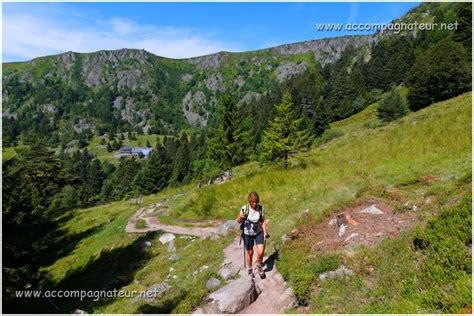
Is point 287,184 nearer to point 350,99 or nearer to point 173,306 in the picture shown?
point 173,306

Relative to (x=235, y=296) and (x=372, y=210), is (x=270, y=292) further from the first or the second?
(x=372, y=210)

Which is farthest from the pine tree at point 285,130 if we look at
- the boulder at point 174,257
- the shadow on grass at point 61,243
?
the boulder at point 174,257

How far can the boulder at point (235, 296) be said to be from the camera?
9219 millimetres

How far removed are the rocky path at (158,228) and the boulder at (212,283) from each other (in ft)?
18.7

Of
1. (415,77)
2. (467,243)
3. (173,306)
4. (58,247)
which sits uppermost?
(415,77)

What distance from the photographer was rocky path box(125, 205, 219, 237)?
19778 millimetres

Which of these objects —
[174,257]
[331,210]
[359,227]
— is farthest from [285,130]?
[359,227]

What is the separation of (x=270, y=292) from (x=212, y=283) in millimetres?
1985

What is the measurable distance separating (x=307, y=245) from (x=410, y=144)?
13318mm

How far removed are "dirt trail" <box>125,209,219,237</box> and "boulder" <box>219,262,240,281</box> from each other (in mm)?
5300

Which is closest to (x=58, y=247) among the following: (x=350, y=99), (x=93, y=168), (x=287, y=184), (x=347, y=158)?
(x=287, y=184)

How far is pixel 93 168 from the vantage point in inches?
7057

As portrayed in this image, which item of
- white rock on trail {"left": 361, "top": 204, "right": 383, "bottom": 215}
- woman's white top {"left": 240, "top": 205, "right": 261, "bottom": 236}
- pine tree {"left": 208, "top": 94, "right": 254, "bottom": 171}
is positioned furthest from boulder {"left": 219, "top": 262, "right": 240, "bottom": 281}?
pine tree {"left": 208, "top": 94, "right": 254, "bottom": 171}

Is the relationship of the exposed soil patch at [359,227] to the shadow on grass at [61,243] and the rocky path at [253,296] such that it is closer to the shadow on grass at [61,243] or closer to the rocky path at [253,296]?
the rocky path at [253,296]
